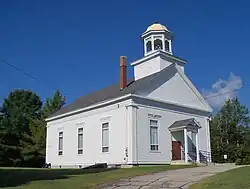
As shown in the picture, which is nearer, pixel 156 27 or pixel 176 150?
pixel 176 150

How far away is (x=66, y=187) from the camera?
1284 centimetres

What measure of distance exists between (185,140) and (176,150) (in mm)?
1727

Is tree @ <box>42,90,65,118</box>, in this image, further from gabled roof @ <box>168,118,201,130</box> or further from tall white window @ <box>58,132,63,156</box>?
gabled roof @ <box>168,118,201,130</box>

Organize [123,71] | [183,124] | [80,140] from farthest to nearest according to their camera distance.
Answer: [80,140] < [123,71] < [183,124]

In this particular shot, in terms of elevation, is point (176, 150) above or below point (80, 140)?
below

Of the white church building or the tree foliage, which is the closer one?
the white church building

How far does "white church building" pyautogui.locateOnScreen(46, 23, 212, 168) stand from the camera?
25.6 metres

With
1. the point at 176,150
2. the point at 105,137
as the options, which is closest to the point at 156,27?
the point at 105,137

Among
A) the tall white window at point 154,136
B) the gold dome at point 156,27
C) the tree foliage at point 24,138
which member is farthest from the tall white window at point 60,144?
the gold dome at point 156,27

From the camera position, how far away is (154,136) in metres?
26.5

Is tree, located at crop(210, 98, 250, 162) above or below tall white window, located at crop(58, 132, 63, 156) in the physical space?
above

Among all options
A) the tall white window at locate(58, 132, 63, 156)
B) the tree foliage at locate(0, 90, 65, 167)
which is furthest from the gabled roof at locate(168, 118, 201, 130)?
the tree foliage at locate(0, 90, 65, 167)

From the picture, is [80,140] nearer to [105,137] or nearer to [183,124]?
[105,137]

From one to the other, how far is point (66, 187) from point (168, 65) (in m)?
19.5
